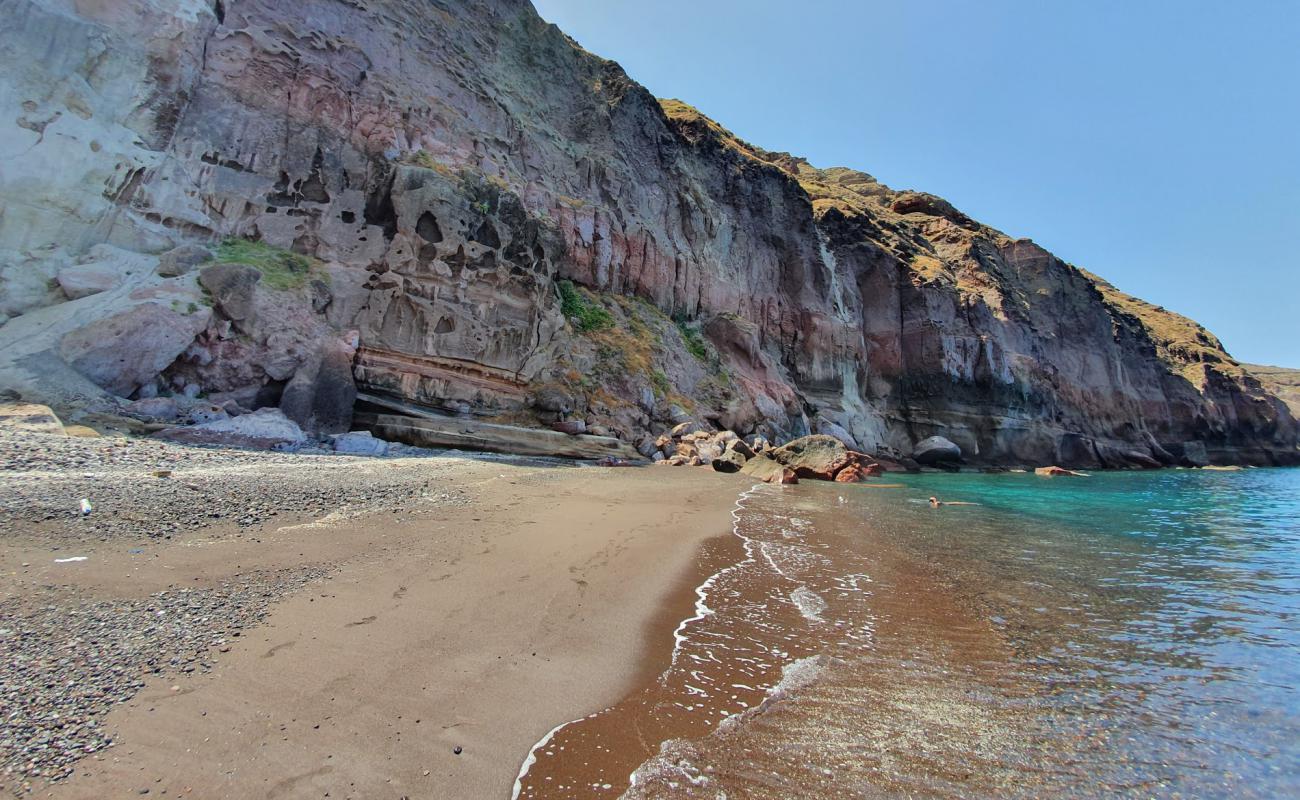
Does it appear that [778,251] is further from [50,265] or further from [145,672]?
[145,672]

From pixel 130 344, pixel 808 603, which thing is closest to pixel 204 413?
pixel 130 344

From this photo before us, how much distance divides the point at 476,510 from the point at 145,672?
18.0ft

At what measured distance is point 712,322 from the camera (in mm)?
34312

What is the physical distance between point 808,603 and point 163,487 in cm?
788

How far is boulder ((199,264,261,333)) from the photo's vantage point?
602 inches

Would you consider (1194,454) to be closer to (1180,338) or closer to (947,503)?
(1180,338)

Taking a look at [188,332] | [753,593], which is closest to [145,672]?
[753,593]

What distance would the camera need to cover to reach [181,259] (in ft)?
51.7

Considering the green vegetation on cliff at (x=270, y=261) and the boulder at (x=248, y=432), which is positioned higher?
the green vegetation on cliff at (x=270, y=261)

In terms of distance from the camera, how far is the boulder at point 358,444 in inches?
563

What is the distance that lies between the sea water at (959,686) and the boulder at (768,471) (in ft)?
35.1

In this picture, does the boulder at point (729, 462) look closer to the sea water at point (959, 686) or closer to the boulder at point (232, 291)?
the sea water at point (959, 686)

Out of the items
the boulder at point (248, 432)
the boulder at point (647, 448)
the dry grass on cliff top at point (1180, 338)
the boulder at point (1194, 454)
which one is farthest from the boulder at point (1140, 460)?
the boulder at point (248, 432)

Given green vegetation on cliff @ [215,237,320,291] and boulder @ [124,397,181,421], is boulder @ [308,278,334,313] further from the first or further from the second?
boulder @ [124,397,181,421]
